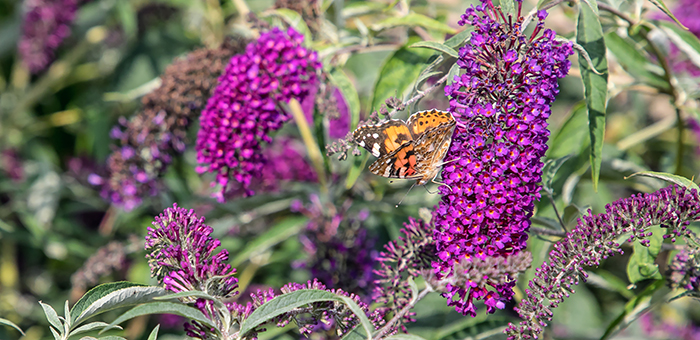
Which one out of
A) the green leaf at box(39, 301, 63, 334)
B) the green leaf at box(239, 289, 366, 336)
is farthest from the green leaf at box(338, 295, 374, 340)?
the green leaf at box(39, 301, 63, 334)

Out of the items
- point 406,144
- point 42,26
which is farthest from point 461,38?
point 42,26

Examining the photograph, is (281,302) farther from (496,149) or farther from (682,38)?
(682,38)

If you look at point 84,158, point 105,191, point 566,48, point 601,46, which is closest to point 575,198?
point 601,46

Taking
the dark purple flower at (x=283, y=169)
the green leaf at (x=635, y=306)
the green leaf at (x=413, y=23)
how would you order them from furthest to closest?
1. the dark purple flower at (x=283, y=169)
2. the green leaf at (x=413, y=23)
3. the green leaf at (x=635, y=306)

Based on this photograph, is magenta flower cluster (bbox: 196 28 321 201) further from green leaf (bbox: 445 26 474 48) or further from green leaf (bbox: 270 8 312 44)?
green leaf (bbox: 445 26 474 48)

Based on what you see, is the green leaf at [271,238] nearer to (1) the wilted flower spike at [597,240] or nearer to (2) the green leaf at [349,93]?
(2) the green leaf at [349,93]

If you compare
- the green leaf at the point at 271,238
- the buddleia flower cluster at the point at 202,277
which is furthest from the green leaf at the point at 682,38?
the green leaf at the point at 271,238
